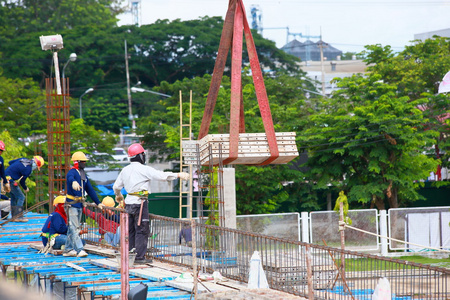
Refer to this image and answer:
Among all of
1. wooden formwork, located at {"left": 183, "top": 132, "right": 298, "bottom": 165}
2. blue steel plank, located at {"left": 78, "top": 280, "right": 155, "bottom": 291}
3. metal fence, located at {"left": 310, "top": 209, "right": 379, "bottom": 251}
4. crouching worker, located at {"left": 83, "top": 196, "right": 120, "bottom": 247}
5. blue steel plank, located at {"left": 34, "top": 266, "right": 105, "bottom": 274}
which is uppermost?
wooden formwork, located at {"left": 183, "top": 132, "right": 298, "bottom": 165}

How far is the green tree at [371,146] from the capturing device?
93.6 ft

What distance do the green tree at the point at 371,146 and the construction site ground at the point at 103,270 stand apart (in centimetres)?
1762

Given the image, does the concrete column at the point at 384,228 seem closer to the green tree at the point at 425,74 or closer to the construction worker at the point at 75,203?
the green tree at the point at 425,74

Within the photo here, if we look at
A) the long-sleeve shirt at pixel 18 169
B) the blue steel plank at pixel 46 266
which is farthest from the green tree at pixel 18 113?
the blue steel plank at pixel 46 266

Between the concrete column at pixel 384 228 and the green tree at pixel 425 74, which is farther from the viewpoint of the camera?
the green tree at pixel 425 74

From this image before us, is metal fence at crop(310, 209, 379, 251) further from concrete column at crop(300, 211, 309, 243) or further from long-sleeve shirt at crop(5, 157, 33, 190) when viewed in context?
long-sleeve shirt at crop(5, 157, 33, 190)

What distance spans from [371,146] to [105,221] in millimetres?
18706

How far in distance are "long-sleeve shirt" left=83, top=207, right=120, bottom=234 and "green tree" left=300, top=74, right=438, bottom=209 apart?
16.8 m

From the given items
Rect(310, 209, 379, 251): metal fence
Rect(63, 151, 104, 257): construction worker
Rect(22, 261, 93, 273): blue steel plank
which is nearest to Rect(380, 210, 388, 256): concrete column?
Rect(310, 209, 379, 251): metal fence

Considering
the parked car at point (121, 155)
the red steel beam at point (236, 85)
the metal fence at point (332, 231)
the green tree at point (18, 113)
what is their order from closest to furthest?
the red steel beam at point (236, 85) → the metal fence at point (332, 231) → the green tree at point (18, 113) → the parked car at point (121, 155)

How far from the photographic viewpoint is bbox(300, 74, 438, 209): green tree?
28516mm

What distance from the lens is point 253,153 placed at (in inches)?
542

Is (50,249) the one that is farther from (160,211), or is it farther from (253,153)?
(160,211)

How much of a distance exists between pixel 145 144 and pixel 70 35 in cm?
2896
